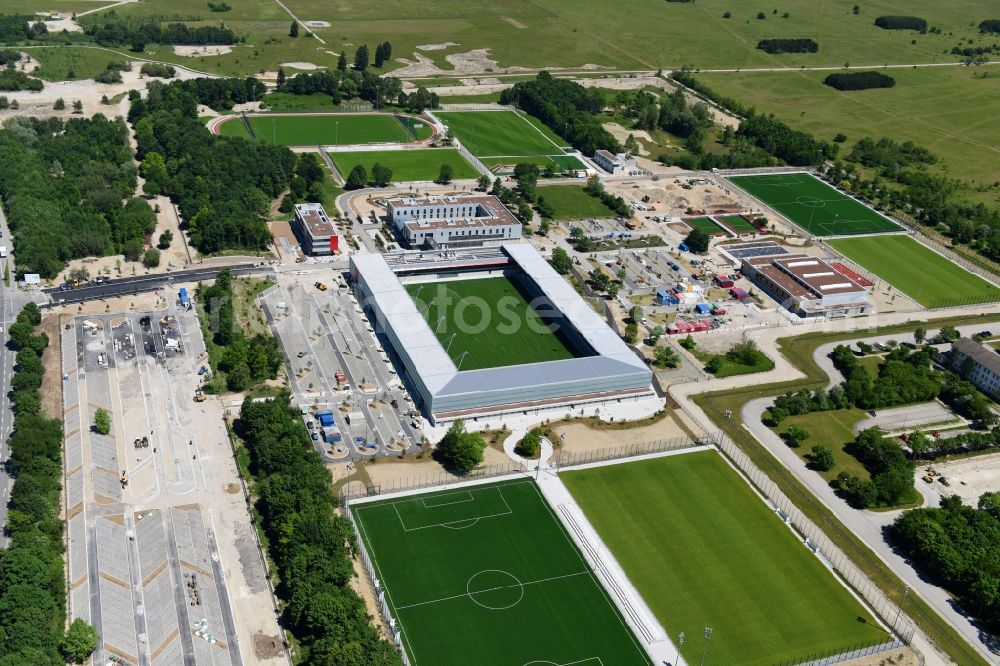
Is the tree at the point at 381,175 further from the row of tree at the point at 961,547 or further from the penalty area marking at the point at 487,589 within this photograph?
the row of tree at the point at 961,547

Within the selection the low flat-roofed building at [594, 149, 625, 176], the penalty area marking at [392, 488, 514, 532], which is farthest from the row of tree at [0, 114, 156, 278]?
the low flat-roofed building at [594, 149, 625, 176]

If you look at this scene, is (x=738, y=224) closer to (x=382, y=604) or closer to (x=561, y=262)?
(x=561, y=262)

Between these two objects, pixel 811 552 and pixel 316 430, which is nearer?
pixel 811 552

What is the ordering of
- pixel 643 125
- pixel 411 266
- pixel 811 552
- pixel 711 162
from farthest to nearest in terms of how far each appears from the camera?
pixel 643 125 < pixel 711 162 < pixel 411 266 < pixel 811 552

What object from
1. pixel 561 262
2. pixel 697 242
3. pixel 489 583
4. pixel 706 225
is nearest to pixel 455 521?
pixel 489 583

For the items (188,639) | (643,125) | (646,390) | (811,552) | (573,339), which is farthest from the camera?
(643,125)

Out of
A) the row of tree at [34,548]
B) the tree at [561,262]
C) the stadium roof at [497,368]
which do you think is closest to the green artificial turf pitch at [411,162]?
the tree at [561,262]

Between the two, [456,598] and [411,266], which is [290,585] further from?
[411,266]

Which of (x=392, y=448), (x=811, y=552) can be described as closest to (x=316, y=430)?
(x=392, y=448)
